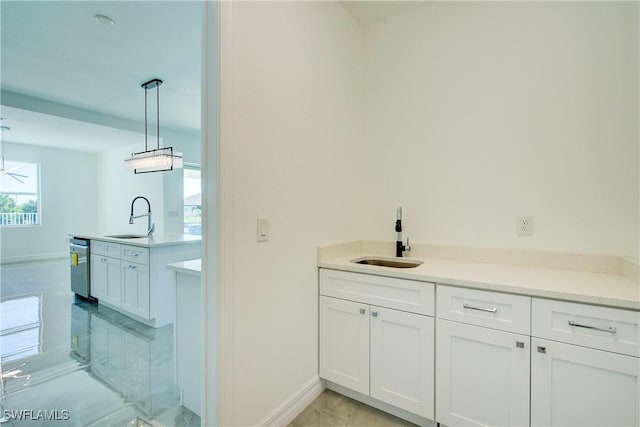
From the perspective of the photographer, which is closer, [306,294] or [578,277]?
[578,277]

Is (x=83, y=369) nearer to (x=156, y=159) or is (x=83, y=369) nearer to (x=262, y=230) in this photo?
(x=262, y=230)

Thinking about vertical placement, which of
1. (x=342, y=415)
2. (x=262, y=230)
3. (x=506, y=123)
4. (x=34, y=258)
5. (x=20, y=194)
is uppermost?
(x=506, y=123)

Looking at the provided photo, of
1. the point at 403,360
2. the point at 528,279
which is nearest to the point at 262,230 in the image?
the point at 403,360

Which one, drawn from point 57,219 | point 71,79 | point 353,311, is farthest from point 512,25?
point 57,219

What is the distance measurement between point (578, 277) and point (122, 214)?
7698 mm

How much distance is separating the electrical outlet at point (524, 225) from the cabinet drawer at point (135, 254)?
3.11 meters

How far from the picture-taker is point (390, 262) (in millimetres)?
2104

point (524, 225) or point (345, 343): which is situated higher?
point (524, 225)

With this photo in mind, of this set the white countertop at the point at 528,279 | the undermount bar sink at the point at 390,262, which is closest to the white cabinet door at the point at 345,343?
the white countertop at the point at 528,279

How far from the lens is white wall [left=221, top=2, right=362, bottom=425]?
1.37 metres

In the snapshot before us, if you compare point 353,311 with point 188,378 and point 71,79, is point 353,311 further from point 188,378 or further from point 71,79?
point 71,79

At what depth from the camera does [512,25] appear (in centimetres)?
182

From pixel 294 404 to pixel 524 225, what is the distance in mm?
1701

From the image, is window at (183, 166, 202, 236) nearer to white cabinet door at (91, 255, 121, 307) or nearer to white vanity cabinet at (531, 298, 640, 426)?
white cabinet door at (91, 255, 121, 307)
